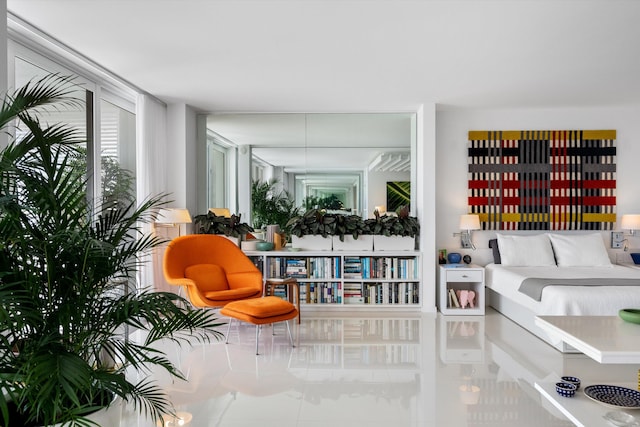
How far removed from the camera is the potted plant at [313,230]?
6.84 meters

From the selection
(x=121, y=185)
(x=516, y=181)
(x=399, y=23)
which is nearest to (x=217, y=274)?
(x=121, y=185)

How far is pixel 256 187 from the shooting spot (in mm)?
7250

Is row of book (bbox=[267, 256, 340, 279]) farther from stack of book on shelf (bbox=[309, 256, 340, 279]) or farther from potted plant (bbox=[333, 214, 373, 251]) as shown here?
potted plant (bbox=[333, 214, 373, 251])

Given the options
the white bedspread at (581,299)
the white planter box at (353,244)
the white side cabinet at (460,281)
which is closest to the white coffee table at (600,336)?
the white bedspread at (581,299)

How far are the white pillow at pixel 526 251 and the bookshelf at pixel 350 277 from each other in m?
1.10

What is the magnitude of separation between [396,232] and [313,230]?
3.49 ft

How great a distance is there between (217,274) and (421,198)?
2752mm

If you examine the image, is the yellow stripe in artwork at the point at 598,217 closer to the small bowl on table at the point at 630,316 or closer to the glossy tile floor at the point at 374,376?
the glossy tile floor at the point at 374,376

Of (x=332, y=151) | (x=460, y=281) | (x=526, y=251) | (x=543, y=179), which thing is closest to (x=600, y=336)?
(x=460, y=281)

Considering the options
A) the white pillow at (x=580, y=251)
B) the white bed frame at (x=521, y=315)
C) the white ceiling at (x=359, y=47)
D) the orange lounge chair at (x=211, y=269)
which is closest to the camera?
the white ceiling at (x=359, y=47)

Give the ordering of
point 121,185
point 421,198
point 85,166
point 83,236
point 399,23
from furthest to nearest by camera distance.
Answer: point 421,198
point 121,185
point 85,166
point 399,23
point 83,236

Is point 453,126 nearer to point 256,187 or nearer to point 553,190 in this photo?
point 553,190

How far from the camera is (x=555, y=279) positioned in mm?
5277

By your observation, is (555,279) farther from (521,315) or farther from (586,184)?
(586,184)
